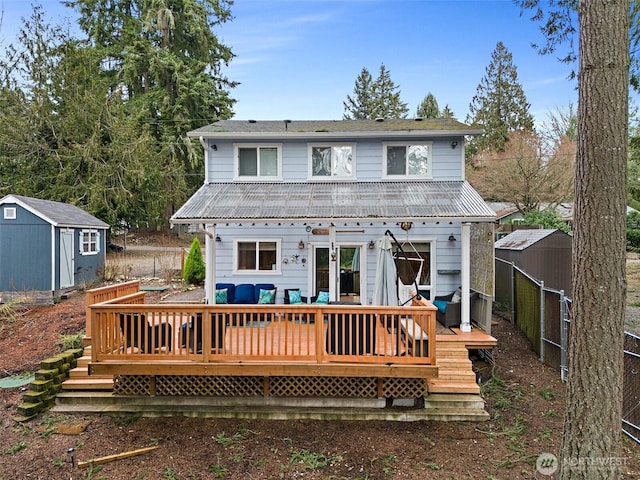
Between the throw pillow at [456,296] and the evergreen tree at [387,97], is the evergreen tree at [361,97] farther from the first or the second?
the throw pillow at [456,296]

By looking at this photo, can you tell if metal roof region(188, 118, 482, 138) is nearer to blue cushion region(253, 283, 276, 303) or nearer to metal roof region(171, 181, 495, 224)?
metal roof region(171, 181, 495, 224)

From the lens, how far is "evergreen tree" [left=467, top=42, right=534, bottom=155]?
35750 millimetres

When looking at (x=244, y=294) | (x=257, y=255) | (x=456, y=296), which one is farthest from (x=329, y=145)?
(x=456, y=296)

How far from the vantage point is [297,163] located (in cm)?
1019

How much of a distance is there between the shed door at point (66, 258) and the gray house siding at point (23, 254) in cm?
42

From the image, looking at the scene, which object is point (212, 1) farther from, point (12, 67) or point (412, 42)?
point (412, 42)

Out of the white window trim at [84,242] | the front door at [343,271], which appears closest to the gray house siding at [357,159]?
the front door at [343,271]

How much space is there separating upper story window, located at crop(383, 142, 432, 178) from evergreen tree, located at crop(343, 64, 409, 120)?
33691mm

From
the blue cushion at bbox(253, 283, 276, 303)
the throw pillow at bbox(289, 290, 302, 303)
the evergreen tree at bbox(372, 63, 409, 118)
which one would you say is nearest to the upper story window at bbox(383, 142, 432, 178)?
the throw pillow at bbox(289, 290, 302, 303)

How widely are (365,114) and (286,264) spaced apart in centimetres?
3724

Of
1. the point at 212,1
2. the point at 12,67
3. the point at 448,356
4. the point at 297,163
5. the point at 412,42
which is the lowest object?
the point at 448,356

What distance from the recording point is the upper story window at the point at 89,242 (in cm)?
1420

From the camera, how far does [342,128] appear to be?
1084cm

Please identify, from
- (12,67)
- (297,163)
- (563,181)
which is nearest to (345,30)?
(297,163)
